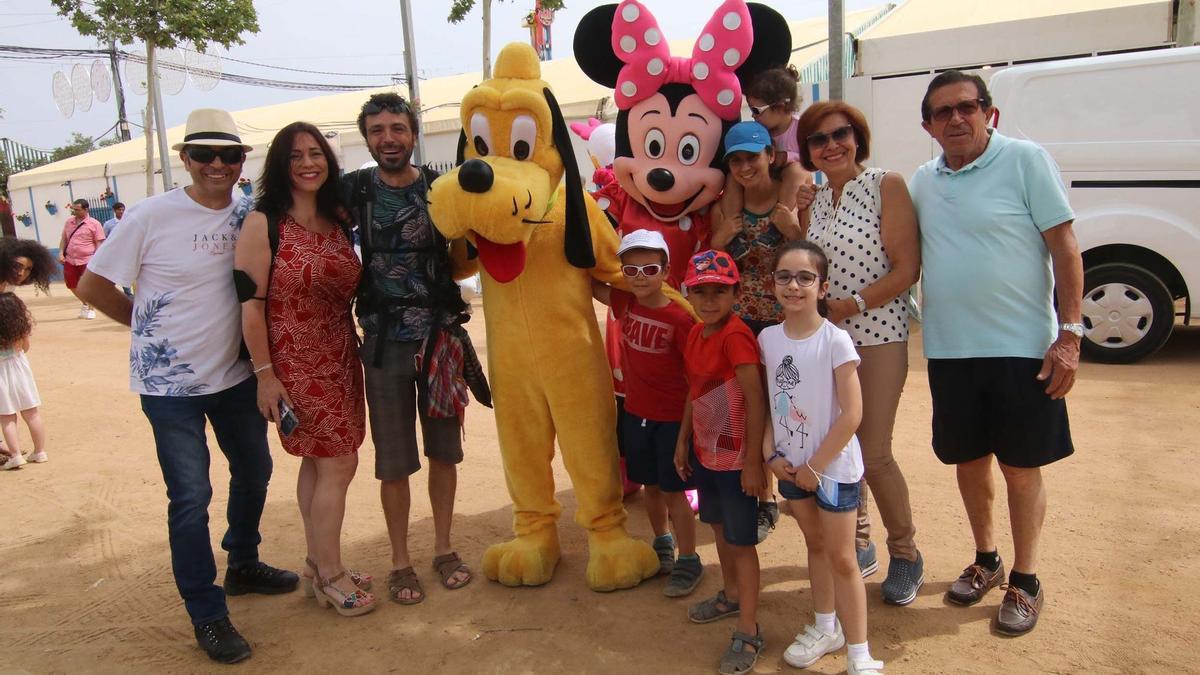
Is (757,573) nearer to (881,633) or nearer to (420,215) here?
(881,633)

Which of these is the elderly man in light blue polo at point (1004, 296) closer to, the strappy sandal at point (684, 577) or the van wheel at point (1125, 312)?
the strappy sandal at point (684, 577)

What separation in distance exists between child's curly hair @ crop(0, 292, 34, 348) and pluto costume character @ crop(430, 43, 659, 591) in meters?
4.27

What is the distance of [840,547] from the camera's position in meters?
2.65

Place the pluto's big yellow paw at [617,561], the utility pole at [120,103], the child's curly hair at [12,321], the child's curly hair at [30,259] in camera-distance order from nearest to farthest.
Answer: the pluto's big yellow paw at [617,561] → the child's curly hair at [30,259] → the child's curly hair at [12,321] → the utility pole at [120,103]

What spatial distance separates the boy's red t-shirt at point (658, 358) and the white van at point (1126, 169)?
4871 mm

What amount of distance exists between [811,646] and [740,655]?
245 mm

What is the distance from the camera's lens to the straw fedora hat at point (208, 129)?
3.24 metres

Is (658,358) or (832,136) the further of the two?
(658,358)

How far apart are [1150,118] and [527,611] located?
6.00 meters

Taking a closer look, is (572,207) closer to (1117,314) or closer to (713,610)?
(713,610)

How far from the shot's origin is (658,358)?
130 inches

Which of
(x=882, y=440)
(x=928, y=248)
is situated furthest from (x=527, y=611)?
(x=928, y=248)

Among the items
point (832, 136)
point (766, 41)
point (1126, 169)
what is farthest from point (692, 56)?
point (1126, 169)

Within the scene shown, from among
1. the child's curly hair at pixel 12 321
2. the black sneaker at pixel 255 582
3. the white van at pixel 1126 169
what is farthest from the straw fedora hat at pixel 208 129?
the white van at pixel 1126 169
